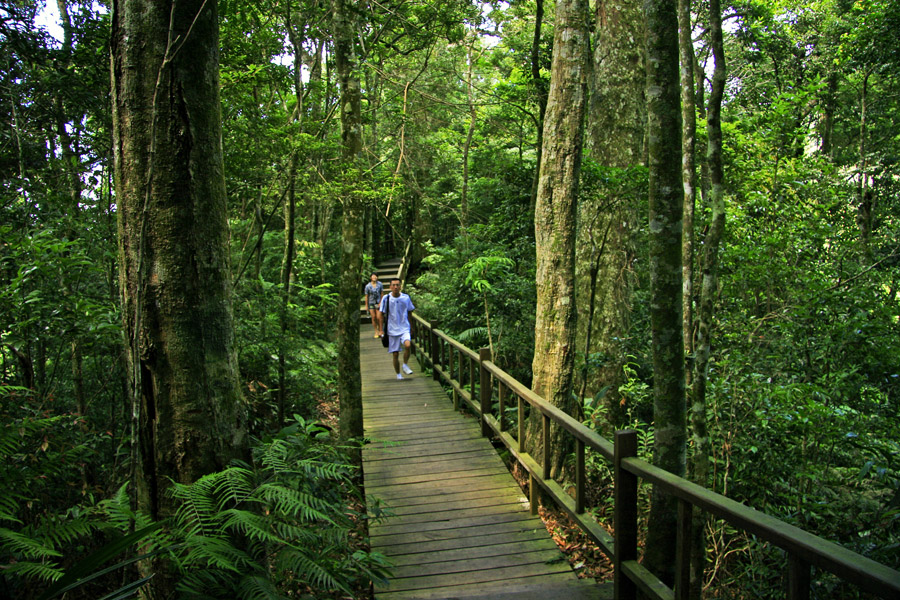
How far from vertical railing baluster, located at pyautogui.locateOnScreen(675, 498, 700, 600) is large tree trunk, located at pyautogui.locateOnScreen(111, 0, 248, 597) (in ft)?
7.57

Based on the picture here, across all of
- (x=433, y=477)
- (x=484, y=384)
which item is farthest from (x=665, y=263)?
(x=433, y=477)

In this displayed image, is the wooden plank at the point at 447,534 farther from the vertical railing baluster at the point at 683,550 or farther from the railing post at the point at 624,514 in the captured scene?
the vertical railing baluster at the point at 683,550

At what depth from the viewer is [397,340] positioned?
33.9 ft

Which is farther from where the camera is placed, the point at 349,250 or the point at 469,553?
the point at 349,250

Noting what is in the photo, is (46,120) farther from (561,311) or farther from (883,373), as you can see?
(883,373)

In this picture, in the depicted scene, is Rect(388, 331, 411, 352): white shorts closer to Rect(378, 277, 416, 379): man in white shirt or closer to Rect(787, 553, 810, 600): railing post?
Rect(378, 277, 416, 379): man in white shirt

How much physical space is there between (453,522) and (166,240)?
3.85 metres

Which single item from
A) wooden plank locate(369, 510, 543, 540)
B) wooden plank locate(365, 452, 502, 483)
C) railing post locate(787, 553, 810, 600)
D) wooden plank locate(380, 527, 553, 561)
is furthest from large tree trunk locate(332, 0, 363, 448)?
railing post locate(787, 553, 810, 600)

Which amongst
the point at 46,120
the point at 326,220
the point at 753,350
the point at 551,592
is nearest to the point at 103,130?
the point at 46,120

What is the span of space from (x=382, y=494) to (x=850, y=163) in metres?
13.5

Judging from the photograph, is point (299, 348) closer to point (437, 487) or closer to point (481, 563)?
point (437, 487)

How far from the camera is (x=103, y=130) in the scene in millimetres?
5590

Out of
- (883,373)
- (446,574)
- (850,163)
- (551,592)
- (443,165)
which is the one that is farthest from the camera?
(443,165)

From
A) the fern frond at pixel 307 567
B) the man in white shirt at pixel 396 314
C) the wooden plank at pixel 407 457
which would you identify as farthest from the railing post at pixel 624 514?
the man in white shirt at pixel 396 314
